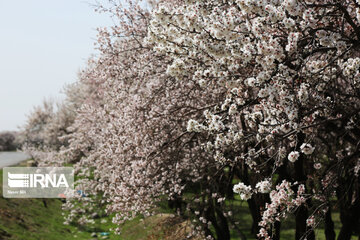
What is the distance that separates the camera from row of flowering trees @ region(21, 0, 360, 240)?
479 centimetres

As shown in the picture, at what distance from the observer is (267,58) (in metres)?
4.49

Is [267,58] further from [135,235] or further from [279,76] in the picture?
[135,235]

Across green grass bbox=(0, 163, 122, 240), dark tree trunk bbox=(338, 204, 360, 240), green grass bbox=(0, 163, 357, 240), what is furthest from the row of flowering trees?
green grass bbox=(0, 163, 122, 240)

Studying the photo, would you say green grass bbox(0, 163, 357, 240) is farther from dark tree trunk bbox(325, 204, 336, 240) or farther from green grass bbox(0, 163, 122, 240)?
dark tree trunk bbox(325, 204, 336, 240)

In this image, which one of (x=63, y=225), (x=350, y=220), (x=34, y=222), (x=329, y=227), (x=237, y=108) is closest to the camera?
(x=237, y=108)

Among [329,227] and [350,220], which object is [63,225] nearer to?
[329,227]

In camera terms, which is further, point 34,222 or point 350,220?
point 34,222

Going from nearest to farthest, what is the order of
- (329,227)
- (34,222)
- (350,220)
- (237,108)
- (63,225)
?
(237,108) → (350,220) → (329,227) → (34,222) → (63,225)

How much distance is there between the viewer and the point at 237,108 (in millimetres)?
5492

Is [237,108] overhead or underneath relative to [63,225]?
overhead

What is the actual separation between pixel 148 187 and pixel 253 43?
6.02 m

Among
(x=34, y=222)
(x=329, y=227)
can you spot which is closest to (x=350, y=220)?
(x=329, y=227)

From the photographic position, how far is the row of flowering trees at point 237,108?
479 cm

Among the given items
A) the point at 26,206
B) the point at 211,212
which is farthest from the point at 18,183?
the point at 211,212
